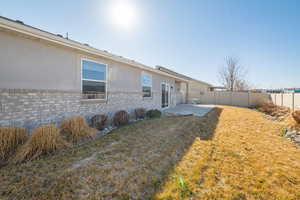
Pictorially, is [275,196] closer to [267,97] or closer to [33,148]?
[33,148]

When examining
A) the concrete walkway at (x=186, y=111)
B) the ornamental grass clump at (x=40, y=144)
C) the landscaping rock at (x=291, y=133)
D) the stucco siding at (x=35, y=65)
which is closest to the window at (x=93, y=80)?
the stucco siding at (x=35, y=65)

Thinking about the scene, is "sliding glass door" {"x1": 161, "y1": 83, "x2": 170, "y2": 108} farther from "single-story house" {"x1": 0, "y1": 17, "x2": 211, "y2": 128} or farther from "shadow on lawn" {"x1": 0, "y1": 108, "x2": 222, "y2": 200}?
"shadow on lawn" {"x1": 0, "y1": 108, "x2": 222, "y2": 200}

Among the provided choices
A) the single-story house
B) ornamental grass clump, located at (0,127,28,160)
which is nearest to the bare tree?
the single-story house

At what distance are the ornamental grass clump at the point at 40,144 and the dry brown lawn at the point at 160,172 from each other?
0.26 metres

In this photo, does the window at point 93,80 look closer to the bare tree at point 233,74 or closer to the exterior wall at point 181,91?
the exterior wall at point 181,91

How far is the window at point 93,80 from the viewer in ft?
17.8

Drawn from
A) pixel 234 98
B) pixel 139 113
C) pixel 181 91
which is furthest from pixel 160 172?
pixel 234 98

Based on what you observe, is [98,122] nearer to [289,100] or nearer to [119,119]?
[119,119]

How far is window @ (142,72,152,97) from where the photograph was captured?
29.8ft

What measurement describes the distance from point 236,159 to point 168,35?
32.8 ft

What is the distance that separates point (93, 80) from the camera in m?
5.71

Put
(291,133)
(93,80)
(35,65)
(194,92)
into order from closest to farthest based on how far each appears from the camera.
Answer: (35,65), (291,133), (93,80), (194,92)

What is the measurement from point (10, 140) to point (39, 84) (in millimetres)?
1788

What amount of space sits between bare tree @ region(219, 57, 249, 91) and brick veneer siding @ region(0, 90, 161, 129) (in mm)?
28733
